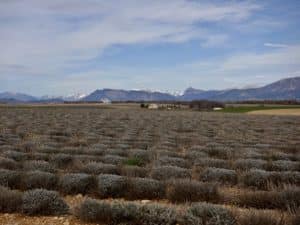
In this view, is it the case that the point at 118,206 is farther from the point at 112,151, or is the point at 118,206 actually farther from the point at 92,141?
the point at 92,141

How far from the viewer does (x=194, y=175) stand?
11570 millimetres

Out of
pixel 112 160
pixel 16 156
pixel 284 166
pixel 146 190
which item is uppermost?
pixel 16 156

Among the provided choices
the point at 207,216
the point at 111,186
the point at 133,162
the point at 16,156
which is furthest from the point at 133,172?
the point at 16,156

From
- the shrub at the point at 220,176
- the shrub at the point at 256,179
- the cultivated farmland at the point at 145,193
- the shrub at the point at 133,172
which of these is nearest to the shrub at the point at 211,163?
the cultivated farmland at the point at 145,193

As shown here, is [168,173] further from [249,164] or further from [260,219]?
[260,219]

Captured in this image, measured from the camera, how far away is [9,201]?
792cm

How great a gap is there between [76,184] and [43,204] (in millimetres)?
2051

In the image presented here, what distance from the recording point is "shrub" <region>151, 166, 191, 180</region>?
35.9ft

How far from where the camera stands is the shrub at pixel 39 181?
9.68 metres

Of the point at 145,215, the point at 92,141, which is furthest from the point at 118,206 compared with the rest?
the point at 92,141

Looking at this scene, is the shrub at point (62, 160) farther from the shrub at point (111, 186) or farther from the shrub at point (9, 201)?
the shrub at point (9, 201)

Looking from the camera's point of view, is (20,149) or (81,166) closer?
(81,166)

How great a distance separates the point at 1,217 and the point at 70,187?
234cm

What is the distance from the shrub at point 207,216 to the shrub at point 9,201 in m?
3.32
